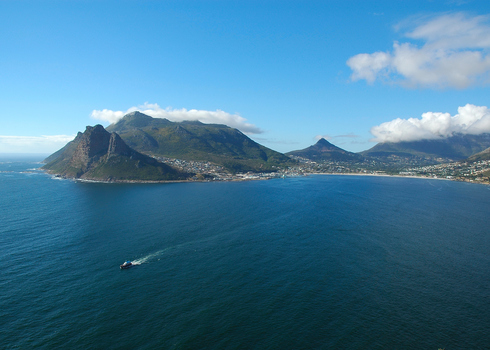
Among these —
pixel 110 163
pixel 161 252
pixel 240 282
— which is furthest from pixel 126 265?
pixel 110 163

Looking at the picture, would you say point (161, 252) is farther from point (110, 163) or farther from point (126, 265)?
point (110, 163)

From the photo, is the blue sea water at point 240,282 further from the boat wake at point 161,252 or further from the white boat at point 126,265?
the white boat at point 126,265

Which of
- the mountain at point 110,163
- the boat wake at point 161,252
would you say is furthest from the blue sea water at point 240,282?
the mountain at point 110,163

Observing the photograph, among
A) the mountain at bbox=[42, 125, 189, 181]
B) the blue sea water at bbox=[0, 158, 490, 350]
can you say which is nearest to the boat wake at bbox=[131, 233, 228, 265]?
the blue sea water at bbox=[0, 158, 490, 350]

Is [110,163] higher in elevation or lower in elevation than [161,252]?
higher

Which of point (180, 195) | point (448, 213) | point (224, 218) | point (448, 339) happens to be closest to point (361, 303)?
point (448, 339)
